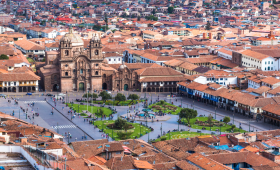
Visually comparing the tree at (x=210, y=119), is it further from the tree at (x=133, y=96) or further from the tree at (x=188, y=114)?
the tree at (x=133, y=96)

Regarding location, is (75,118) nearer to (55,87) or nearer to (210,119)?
(210,119)

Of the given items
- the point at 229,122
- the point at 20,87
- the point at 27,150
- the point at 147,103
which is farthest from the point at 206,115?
the point at 27,150

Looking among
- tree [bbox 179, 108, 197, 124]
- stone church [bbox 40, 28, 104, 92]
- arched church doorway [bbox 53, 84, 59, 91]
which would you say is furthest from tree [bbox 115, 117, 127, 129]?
arched church doorway [bbox 53, 84, 59, 91]

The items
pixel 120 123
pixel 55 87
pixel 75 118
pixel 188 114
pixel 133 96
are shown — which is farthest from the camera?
pixel 55 87

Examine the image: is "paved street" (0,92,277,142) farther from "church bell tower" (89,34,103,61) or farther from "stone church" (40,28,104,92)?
"church bell tower" (89,34,103,61)

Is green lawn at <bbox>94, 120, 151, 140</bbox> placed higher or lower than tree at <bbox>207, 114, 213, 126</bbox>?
lower

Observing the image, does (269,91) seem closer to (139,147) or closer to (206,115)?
(206,115)

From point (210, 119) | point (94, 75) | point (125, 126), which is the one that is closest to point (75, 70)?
point (94, 75)

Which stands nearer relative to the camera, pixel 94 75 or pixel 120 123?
pixel 120 123

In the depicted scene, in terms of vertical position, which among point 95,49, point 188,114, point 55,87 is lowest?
point 55,87
